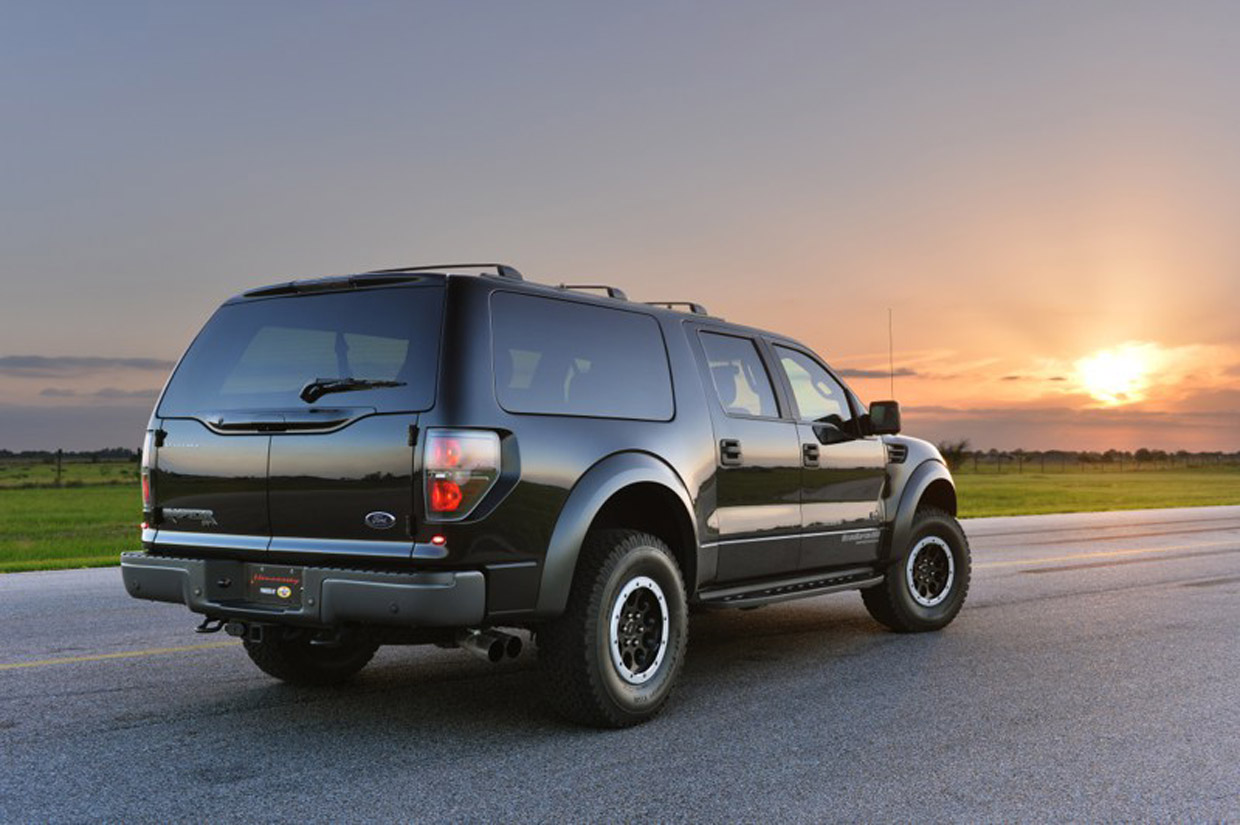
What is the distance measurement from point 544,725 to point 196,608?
1721mm

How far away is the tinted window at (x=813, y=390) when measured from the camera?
7.56 metres

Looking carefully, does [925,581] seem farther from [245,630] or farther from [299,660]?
[245,630]

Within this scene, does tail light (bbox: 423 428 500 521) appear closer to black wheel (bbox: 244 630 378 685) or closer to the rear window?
the rear window

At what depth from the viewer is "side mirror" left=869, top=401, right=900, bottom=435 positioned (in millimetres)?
7695

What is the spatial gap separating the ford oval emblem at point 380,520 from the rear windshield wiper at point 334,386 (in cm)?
56

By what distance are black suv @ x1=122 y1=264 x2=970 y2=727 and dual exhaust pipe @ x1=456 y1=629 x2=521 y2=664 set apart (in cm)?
2

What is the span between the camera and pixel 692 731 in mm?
5688

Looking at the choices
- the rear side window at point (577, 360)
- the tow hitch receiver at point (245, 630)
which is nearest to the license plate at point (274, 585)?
the tow hitch receiver at point (245, 630)

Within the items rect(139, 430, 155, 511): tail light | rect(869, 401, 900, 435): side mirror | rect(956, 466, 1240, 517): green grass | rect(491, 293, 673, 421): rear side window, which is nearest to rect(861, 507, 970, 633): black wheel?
rect(869, 401, 900, 435): side mirror

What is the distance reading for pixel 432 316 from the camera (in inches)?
211

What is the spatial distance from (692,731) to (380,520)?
70.8 inches

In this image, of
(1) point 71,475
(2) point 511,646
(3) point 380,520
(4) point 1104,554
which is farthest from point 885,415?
(1) point 71,475

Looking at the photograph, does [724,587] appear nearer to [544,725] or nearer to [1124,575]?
[544,725]

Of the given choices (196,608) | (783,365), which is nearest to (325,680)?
(196,608)
